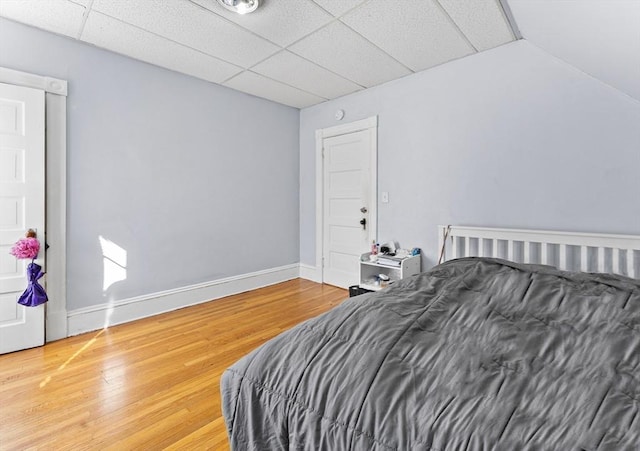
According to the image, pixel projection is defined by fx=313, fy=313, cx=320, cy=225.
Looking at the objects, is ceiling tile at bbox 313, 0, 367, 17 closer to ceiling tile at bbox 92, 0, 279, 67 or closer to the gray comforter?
ceiling tile at bbox 92, 0, 279, 67

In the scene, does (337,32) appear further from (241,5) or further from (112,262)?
(112,262)

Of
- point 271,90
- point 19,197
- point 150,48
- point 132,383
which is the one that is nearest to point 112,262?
point 19,197

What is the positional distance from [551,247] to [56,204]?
3.91 m

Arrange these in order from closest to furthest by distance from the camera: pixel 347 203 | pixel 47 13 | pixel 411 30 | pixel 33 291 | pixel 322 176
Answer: pixel 47 13, pixel 33 291, pixel 411 30, pixel 347 203, pixel 322 176

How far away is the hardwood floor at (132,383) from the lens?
1.49 metres

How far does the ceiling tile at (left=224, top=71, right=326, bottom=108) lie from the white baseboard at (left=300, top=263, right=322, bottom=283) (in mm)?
2196

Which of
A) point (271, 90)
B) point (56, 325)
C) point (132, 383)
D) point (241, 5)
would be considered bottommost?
point (132, 383)

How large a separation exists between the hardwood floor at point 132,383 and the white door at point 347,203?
1041 millimetres

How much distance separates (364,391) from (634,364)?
816 millimetres

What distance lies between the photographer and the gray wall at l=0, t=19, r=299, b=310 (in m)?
2.59

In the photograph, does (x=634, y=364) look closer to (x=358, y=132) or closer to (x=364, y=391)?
(x=364, y=391)

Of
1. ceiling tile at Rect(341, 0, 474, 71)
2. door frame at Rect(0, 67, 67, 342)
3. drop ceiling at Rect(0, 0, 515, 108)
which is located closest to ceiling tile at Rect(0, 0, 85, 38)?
drop ceiling at Rect(0, 0, 515, 108)

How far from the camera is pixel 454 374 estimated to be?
851 millimetres

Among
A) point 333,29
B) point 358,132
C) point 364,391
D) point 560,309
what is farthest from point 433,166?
point 364,391
